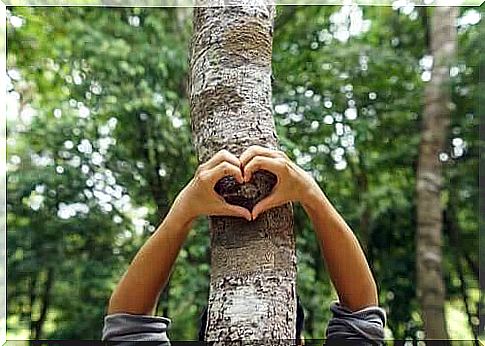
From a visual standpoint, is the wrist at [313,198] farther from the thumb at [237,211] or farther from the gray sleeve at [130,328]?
the gray sleeve at [130,328]

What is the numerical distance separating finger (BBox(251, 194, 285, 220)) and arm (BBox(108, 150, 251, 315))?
0.05 ft

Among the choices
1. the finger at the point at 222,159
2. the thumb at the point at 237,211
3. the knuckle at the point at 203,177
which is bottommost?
the thumb at the point at 237,211

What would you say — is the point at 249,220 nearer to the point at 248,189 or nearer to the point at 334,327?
the point at 248,189

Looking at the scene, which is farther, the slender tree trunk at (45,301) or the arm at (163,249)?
the slender tree trunk at (45,301)

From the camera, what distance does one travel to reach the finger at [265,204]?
1.75ft

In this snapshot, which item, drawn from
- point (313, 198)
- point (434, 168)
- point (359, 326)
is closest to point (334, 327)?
point (359, 326)

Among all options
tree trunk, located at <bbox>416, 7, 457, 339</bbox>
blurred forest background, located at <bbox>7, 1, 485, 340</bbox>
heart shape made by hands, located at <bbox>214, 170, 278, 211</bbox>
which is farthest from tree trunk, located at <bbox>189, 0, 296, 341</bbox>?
tree trunk, located at <bbox>416, 7, 457, 339</bbox>

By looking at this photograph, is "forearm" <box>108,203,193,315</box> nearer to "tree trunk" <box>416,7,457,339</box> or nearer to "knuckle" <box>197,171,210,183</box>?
"knuckle" <box>197,171,210,183</box>

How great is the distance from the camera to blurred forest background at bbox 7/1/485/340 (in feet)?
4.74

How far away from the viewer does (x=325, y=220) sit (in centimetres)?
58

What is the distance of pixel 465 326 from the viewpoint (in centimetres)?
140

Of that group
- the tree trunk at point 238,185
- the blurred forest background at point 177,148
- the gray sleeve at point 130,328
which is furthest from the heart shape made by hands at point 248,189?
the blurred forest background at point 177,148

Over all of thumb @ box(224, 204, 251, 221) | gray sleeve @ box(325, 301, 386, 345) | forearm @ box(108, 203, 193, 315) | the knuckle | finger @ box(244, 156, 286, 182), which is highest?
finger @ box(244, 156, 286, 182)

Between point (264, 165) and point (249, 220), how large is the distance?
0.15 feet
